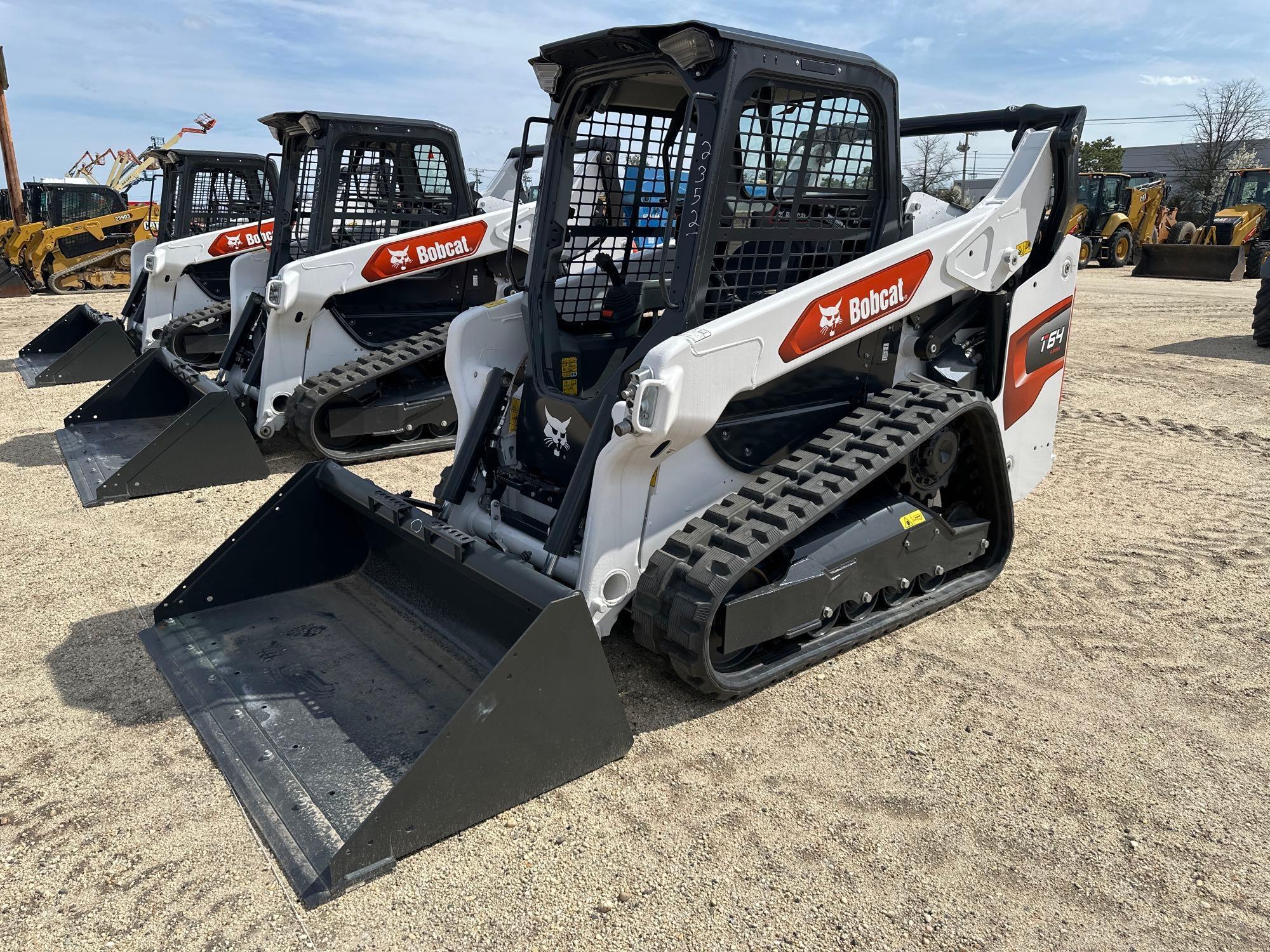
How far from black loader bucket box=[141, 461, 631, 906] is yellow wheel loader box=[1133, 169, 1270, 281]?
21.5 metres

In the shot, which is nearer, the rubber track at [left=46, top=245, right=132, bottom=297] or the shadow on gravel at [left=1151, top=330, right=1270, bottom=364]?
the shadow on gravel at [left=1151, top=330, right=1270, bottom=364]

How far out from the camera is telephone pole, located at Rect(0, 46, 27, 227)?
18.3 metres

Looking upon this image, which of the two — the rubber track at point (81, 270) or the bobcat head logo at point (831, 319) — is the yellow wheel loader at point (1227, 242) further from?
the rubber track at point (81, 270)

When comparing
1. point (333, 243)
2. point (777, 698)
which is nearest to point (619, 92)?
point (777, 698)

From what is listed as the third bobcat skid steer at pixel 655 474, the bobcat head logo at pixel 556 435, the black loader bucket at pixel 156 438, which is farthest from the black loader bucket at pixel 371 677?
the black loader bucket at pixel 156 438

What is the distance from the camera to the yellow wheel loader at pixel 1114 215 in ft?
77.7

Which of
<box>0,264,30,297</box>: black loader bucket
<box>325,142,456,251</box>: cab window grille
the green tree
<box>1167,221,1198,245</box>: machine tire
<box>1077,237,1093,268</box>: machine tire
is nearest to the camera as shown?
<box>325,142,456,251</box>: cab window grille

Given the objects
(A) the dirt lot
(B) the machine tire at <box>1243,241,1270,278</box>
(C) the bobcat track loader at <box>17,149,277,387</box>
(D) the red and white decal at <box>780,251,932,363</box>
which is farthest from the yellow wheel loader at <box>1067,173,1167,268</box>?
(D) the red and white decal at <box>780,251,932,363</box>

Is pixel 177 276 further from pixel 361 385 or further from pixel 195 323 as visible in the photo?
pixel 361 385

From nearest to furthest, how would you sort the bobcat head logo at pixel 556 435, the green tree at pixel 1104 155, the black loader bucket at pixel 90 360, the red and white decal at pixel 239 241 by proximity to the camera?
the bobcat head logo at pixel 556 435 → the black loader bucket at pixel 90 360 → the red and white decal at pixel 239 241 → the green tree at pixel 1104 155

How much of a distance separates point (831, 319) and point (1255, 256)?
2540 centimetres

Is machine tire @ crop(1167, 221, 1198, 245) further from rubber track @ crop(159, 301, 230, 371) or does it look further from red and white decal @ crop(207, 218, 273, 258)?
rubber track @ crop(159, 301, 230, 371)

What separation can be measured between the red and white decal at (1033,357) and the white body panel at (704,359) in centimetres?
8

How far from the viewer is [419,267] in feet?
22.5
